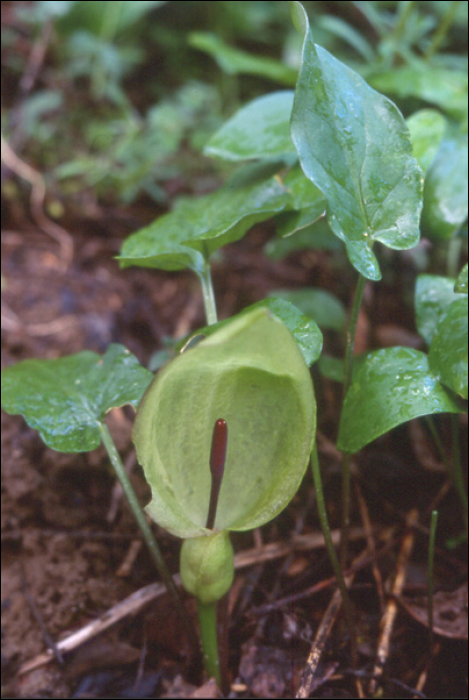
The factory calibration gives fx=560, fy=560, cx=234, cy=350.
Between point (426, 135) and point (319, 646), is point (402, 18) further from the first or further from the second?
point (319, 646)

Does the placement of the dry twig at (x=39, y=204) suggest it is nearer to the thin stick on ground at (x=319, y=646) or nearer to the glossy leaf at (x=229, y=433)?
the glossy leaf at (x=229, y=433)

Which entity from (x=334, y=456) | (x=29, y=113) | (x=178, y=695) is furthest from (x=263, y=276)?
(x=178, y=695)

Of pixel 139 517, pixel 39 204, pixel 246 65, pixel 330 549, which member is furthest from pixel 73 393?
pixel 246 65

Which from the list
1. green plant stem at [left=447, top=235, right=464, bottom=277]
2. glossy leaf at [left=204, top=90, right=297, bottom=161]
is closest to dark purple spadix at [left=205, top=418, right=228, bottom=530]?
glossy leaf at [left=204, top=90, right=297, bottom=161]

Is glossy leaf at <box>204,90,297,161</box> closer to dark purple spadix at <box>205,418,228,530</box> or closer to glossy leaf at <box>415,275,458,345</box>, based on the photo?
glossy leaf at <box>415,275,458,345</box>

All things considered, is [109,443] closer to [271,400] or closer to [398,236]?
[271,400]

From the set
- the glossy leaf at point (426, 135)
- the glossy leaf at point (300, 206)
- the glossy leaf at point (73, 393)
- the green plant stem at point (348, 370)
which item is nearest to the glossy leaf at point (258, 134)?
the glossy leaf at point (300, 206)
